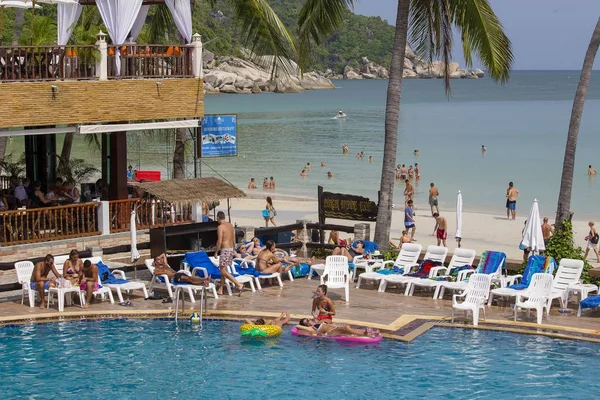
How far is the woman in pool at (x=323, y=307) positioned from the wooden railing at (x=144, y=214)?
290 inches

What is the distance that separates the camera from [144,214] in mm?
24203

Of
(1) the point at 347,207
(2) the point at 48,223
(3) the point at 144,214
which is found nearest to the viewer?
(2) the point at 48,223

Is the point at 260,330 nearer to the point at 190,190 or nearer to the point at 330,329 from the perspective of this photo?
the point at 330,329

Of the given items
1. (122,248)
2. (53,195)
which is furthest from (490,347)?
(53,195)

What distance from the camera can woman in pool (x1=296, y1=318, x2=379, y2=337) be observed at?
16.3m

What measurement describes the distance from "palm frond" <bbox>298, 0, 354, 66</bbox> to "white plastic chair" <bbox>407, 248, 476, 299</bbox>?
6.73m

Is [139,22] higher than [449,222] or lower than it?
higher

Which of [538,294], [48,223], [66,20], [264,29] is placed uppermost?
[264,29]

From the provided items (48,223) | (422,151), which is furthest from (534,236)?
(422,151)

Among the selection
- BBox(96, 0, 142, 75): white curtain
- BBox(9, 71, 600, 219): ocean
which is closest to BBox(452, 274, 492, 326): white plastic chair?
BBox(96, 0, 142, 75): white curtain

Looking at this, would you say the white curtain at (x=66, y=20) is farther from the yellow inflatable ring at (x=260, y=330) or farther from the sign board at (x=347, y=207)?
the yellow inflatable ring at (x=260, y=330)

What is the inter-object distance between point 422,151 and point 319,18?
53845 mm

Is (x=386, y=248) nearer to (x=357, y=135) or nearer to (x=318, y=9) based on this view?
(x=318, y=9)

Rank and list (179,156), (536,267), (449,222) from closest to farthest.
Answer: (536,267)
(179,156)
(449,222)
